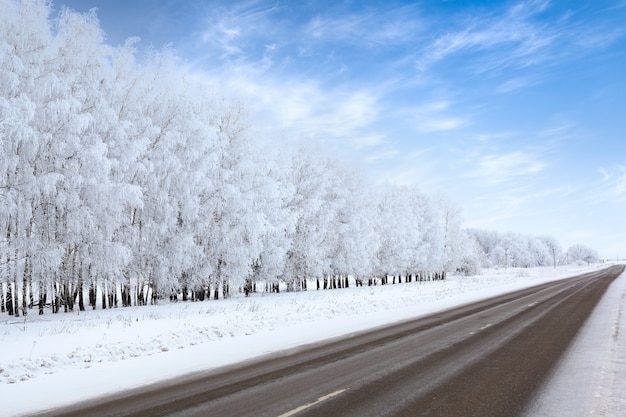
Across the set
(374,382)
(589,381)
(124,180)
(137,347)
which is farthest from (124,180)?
(589,381)

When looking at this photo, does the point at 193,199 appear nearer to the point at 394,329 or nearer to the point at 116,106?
the point at 116,106

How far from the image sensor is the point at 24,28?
1941 cm

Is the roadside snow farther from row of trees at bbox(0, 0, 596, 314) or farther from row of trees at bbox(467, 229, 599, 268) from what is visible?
row of trees at bbox(467, 229, 599, 268)

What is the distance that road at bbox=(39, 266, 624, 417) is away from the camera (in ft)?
20.0

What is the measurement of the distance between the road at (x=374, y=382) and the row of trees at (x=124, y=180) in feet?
42.3

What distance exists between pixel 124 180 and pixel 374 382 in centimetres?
1970

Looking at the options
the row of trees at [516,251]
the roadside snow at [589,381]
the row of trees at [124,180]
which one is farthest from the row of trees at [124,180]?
the row of trees at [516,251]

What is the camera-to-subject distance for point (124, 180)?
2311 centimetres

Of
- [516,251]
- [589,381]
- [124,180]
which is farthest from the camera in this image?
[516,251]

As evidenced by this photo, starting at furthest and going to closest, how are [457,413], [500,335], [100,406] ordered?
[500,335] → [100,406] → [457,413]

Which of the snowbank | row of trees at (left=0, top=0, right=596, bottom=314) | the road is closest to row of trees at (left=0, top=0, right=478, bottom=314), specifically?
row of trees at (left=0, top=0, right=596, bottom=314)

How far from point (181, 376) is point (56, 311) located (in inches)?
706

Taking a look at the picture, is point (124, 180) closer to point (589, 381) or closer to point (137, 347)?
point (137, 347)

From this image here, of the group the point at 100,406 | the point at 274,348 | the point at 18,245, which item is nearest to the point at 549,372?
the point at 274,348
